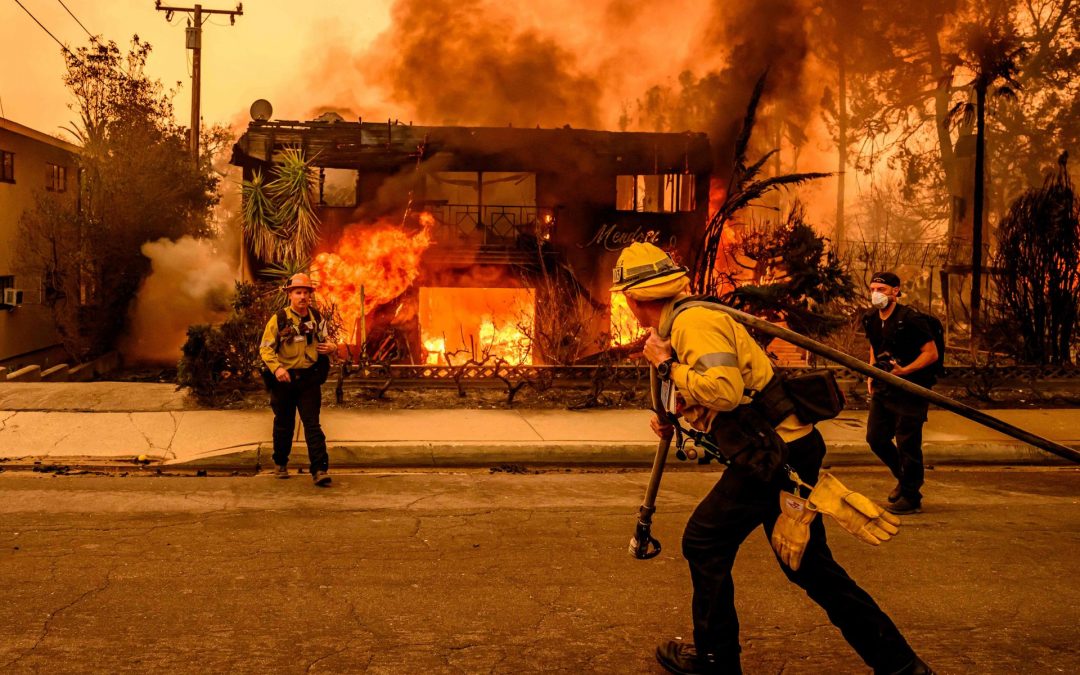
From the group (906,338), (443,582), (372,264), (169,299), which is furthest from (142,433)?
(169,299)

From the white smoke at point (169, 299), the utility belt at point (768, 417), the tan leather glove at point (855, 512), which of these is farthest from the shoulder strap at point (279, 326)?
the white smoke at point (169, 299)

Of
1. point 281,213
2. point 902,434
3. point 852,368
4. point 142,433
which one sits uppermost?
point 281,213

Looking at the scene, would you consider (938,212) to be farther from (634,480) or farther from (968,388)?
(634,480)

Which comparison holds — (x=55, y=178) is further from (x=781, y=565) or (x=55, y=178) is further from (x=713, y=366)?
(x=781, y=565)

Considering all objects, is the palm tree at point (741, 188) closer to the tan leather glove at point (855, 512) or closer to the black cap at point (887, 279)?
the black cap at point (887, 279)

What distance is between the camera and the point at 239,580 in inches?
205

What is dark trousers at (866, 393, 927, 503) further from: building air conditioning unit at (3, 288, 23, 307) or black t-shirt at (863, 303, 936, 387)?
building air conditioning unit at (3, 288, 23, 307)

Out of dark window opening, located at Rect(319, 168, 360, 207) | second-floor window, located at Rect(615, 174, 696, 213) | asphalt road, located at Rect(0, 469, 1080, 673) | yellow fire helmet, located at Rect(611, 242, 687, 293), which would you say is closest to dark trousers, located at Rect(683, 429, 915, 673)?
asphalt road, located at Rect(0, 469, 1080, 673)

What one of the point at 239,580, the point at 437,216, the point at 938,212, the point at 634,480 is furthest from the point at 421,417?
the point at 938,212

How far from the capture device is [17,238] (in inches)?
893

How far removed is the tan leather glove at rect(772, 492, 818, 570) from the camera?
3635 mm

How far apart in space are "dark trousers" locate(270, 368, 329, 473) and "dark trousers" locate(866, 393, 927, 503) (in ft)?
13.4

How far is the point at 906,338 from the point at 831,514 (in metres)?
3.79

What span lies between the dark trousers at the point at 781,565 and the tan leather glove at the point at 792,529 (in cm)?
6
